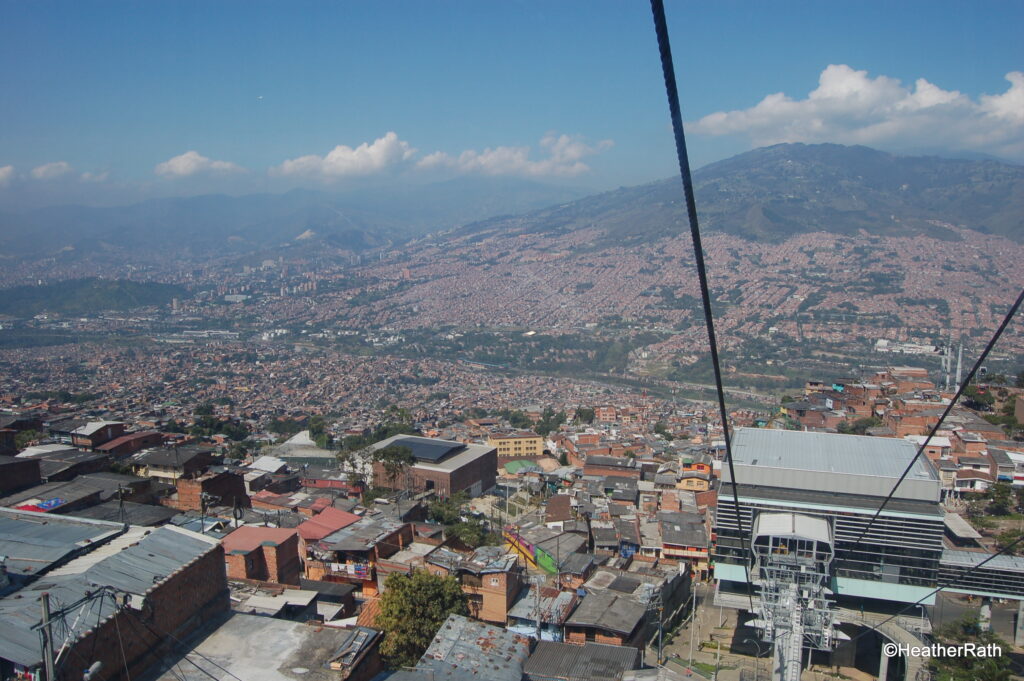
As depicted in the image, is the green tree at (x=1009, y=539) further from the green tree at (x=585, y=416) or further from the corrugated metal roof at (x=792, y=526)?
the green tree at (x=585, y=416)

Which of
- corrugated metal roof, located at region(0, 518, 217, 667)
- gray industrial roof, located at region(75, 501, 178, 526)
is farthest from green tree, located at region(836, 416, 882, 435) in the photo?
corrugated metal roof, located at region(0, 518, 217, 667)

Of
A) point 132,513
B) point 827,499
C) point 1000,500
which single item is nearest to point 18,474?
point 132,513

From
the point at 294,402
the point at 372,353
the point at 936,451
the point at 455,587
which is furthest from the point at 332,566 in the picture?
the point at 372,353

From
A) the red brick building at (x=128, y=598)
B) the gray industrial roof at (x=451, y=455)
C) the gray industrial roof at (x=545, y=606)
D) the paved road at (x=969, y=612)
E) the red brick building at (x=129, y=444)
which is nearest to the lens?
the red brick building at (x=128, y=598)

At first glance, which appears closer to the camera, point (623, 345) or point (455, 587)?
point (455, 587)

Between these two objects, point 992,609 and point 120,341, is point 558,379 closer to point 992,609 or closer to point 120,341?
point 120,341

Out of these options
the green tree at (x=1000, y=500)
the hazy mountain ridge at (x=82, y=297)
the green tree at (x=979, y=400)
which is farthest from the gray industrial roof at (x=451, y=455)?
the hazy mountain ridge at (x=82, y=297)
